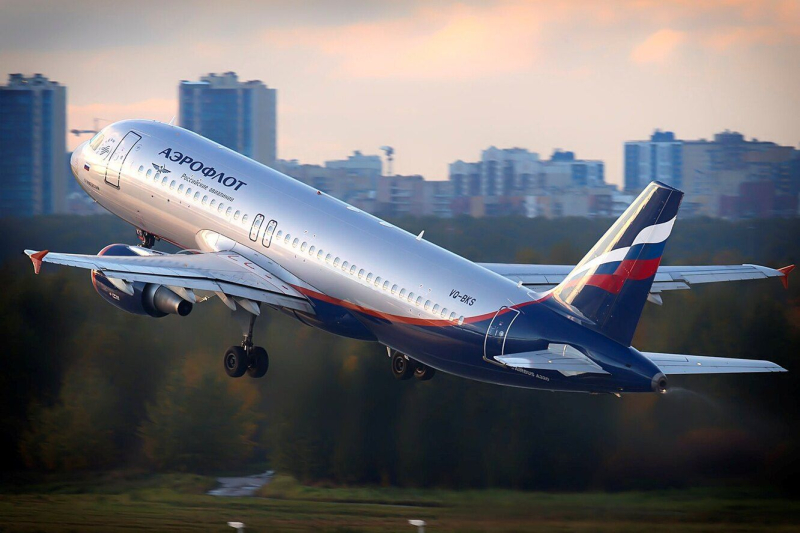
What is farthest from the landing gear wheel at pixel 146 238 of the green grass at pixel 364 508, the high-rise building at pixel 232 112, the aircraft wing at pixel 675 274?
the high-rise building at pixel 232 112

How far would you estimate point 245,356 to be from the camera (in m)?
41.5

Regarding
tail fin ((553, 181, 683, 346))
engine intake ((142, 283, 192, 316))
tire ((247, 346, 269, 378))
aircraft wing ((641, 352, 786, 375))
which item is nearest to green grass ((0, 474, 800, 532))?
tire ((247, 346, 269, 378))

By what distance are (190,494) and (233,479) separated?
14.7 ft

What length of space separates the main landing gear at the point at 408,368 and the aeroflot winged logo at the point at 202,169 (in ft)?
25.8

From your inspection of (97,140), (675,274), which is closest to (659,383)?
(675,274)

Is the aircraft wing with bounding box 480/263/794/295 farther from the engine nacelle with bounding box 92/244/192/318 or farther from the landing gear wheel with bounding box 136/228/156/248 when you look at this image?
the landing gear wheel with bounding box 136/228/156/248

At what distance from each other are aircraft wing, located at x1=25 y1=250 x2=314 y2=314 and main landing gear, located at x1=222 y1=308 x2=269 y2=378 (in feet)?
3.18

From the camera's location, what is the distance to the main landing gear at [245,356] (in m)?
41.4

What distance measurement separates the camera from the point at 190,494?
56.9m

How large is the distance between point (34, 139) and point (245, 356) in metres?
125

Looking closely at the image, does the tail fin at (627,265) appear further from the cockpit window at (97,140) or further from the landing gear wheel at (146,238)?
the cockpit window at (97,140)

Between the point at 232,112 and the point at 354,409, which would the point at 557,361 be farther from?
the point at 232,112

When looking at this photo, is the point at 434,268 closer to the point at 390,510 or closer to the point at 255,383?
the point at 390,510

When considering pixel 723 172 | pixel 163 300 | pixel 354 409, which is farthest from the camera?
pixel 723 172
